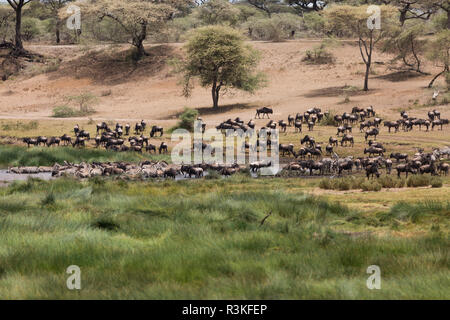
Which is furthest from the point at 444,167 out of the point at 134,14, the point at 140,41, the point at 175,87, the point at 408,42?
the point at 140,41

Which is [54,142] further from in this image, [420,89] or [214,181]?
[420,89]

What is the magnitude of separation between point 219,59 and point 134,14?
20.3 metres

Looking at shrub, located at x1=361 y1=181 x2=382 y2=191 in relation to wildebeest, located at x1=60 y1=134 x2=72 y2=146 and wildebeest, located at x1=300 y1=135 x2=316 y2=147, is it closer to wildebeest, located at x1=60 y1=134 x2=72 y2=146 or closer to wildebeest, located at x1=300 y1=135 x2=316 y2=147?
wildebeest, located at x1=300 y1=135 x2=316 y2=147

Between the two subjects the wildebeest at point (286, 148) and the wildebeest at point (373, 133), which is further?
the wildebeest at point (373, 133)

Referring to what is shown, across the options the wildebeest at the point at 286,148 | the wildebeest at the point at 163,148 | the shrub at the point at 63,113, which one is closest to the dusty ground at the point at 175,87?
the shrub at the point at 63,113

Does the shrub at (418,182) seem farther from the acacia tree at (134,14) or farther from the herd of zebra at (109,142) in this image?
the acacia tree at (134,14)

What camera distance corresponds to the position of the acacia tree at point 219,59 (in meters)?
50.0

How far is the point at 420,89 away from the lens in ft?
161

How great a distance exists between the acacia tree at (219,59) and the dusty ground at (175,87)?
194cm

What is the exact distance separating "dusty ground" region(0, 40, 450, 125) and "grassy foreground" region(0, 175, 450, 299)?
28587 mm

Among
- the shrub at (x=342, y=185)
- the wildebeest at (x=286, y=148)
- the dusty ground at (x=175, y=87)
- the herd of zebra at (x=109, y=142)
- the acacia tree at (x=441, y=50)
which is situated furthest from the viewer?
the acacia tree at (x=441, y=50)

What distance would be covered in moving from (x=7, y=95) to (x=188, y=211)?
55463 millimetres

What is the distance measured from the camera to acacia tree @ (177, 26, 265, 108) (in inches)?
1969
